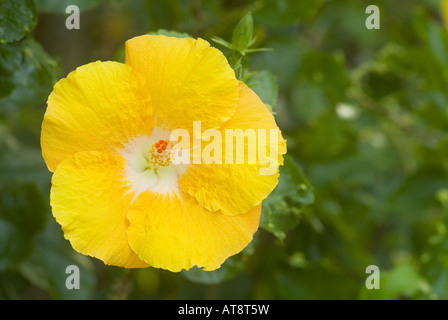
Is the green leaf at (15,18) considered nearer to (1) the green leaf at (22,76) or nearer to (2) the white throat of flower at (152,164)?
(1) the green leaf at (22,76)

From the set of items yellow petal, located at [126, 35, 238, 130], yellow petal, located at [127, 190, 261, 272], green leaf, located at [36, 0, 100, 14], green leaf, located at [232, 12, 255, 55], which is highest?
green leaf, located at [36, 0, 100, 14]

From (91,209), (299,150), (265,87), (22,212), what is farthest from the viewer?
(299,150)

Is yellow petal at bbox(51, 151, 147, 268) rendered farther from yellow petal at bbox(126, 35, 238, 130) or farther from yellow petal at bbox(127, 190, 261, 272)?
yellow petal at bbox(126, 35, 238, 130)

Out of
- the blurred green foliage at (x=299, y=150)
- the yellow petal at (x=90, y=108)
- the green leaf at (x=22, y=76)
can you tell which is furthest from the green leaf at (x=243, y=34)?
the green leaf at (x=22, y=76)

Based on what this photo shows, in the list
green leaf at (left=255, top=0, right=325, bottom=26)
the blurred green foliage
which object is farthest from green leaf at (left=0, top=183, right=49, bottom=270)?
green leaf at (left=255, top=0, right=325, bottom=26)

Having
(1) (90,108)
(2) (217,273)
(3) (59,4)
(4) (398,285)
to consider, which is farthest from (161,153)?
(4) (398,285)

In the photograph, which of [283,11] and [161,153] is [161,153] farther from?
[283,11]
